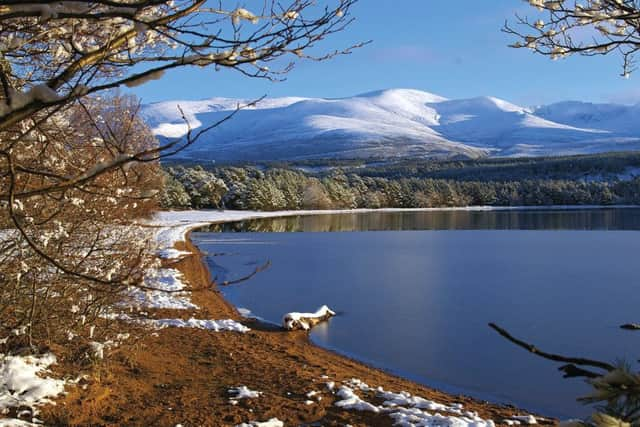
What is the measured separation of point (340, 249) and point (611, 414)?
2192cm

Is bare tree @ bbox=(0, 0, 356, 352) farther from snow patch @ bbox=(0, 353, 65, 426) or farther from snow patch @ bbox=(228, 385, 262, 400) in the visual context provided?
snow patch @ bbox=(228, 385, 262, 400)

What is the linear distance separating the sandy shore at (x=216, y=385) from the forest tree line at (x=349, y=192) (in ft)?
120

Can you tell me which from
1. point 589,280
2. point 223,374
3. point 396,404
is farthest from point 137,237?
point 589,280

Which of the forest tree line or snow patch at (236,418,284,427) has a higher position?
the forest tree line

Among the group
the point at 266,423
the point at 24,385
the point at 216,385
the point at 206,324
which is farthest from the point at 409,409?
the point at 206,324

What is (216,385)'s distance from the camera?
5.52m

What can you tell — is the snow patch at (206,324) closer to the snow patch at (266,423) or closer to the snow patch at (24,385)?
the snow patch at (24,385)

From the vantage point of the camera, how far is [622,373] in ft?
3.31

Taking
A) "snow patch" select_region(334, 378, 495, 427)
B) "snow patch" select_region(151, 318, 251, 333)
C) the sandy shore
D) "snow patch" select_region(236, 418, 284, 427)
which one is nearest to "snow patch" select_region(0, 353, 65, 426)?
the sandy shore

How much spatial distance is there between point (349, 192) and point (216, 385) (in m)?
54.8

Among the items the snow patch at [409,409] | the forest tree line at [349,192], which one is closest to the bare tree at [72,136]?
the snow patch at [409,409]

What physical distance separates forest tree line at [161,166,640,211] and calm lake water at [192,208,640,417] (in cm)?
2568

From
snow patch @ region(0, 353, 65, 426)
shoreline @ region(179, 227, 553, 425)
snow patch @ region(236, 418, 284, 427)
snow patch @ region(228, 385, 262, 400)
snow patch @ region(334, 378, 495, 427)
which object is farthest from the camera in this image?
shoreline @ region(179, 227, 553, 425)

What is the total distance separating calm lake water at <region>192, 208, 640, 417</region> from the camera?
789cm
